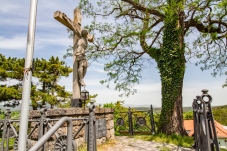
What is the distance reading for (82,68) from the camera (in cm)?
562

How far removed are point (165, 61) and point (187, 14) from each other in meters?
2.63

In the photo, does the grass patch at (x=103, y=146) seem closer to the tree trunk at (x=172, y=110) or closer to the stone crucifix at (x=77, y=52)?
the stone crucifix at (x=77, y=52)

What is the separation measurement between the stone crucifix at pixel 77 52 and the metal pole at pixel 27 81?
10.8ft

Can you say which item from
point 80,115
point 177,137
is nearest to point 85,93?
point 80,115

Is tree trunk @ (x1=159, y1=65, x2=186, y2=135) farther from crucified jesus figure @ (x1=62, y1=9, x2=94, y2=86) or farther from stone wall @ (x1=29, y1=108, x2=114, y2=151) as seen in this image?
crucified jesus figure @ (x1=62, y1=9, x2=94, y2=86)

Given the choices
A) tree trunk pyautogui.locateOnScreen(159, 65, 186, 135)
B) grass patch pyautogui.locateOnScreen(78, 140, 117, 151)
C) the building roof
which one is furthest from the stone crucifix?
the building roof

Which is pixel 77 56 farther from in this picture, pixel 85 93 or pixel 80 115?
pixel 80 115

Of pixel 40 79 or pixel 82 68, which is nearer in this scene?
pixel 82 68

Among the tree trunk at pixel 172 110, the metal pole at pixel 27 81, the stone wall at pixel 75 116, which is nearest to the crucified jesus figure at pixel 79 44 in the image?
the stone wall at pixel 75 116

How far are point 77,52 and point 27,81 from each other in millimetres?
3995

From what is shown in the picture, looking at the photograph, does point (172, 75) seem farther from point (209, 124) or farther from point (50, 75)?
point (50, 75)

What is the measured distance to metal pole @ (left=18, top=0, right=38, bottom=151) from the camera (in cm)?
Result: 151

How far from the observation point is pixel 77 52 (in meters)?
5.64

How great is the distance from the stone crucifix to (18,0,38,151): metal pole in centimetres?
329
